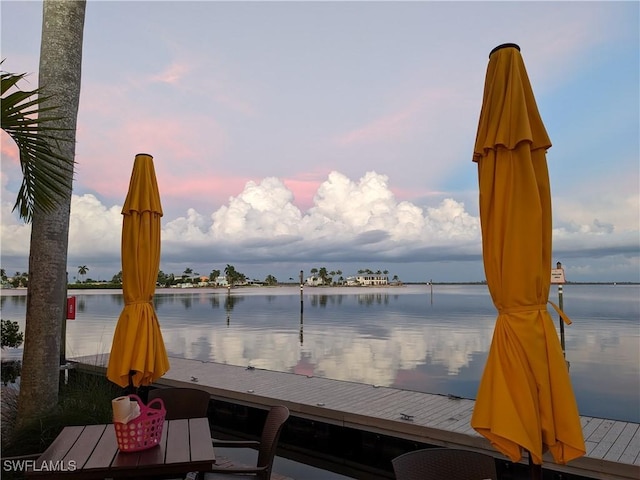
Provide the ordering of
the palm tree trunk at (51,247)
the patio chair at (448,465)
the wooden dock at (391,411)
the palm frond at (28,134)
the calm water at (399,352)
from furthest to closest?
the calm water at (399,352)
the palm tree trunk at (51,247)
the wooden dock at (391,411)
the palm frond at (28,134)
the patio chair at (448,465)

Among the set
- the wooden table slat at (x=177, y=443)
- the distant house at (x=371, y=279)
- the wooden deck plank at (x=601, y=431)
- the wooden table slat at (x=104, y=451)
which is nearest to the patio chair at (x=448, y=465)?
the wooden table slat at (x=177, y=443)

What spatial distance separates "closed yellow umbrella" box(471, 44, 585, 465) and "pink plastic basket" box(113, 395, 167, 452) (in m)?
1.63

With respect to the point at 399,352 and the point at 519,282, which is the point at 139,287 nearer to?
the point at 519,282

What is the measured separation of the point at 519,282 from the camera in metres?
2.04

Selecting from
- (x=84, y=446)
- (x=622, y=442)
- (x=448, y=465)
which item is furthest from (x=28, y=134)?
(x=622, y=442)

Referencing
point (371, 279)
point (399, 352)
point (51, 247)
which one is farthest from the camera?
point (371, 279)

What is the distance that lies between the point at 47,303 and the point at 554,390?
4174 millimetres

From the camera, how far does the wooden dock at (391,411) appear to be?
3.64 metres

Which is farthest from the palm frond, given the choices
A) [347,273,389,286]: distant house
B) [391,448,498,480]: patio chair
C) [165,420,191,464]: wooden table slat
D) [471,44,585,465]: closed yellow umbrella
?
[347,273,389,286]: distant house

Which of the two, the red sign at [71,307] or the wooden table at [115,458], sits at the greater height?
the red sign at [71,307]

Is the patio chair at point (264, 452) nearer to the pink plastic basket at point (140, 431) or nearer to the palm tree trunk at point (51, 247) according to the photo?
the pink plastic basket at point (140, 431)

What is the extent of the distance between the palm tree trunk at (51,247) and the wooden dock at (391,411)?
2223 millimetres

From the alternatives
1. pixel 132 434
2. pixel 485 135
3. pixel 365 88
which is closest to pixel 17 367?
pixel 132 434

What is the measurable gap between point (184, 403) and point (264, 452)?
1.10 meters
